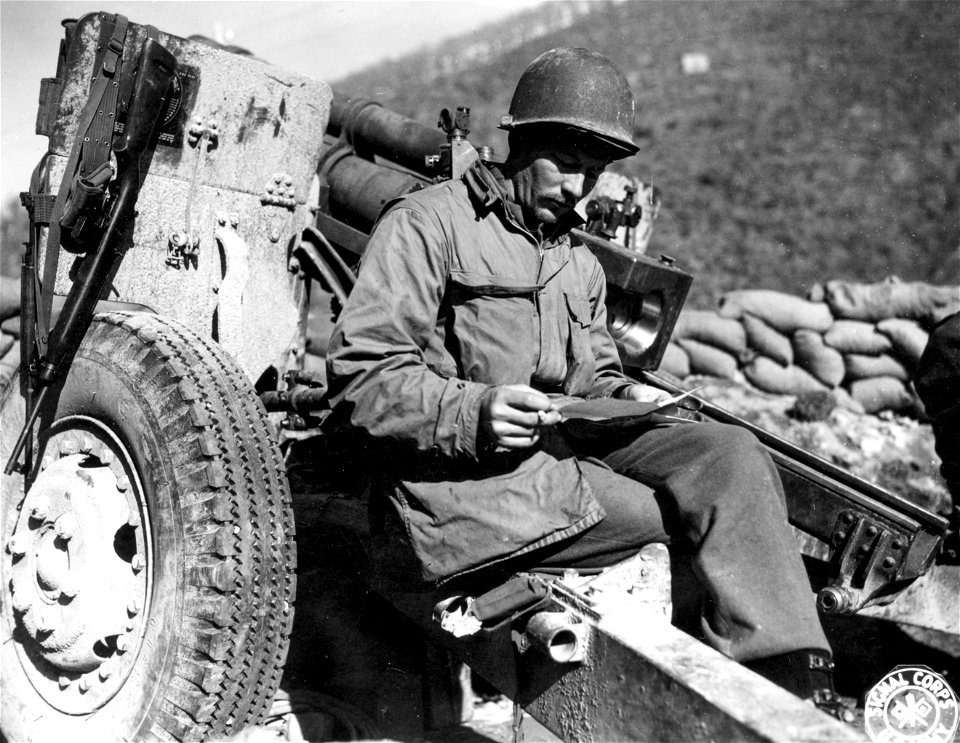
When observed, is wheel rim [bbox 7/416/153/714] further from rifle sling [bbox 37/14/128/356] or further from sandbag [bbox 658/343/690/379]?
sandbag [bbox 658/343/690/379]

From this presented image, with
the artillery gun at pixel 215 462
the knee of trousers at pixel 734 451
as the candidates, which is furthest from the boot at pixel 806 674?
the knee of trousers at pixel 734 451

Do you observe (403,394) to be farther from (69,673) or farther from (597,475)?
(69,673)

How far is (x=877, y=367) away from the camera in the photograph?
7227 millimetres

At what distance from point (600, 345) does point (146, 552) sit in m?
1.39

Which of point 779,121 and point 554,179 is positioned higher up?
point 554,179

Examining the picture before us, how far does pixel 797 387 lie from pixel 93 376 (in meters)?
5.90

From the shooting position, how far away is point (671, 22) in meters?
19.8

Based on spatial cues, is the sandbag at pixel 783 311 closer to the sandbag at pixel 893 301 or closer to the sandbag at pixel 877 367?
the sandbag at pixel 893 301

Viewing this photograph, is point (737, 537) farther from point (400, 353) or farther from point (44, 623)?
point (44, 623)

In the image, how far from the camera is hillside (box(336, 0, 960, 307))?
1239 cm

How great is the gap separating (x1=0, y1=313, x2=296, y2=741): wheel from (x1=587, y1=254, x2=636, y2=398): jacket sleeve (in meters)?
0.96

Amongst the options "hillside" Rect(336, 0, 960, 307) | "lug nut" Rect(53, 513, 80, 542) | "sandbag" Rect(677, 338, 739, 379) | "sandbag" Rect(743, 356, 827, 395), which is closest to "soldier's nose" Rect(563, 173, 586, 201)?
"lug nut" Rect(53, 513, 80, 542)

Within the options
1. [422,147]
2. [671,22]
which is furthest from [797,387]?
[671,22]

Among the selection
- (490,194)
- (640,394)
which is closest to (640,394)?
(640,394)
